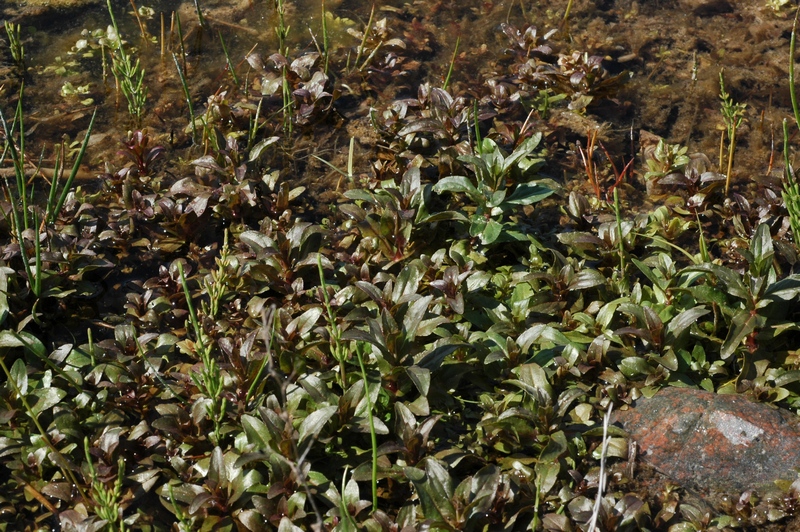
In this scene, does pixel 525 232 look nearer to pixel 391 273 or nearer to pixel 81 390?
pixel 391 273

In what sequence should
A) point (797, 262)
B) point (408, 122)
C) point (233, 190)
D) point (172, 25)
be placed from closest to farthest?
point (797, 262), point (233, 190), point (408, 122), point (172, 25)

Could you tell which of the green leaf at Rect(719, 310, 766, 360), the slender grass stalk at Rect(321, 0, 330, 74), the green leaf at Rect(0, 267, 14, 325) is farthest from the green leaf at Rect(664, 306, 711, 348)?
the green leaf at Rect(0, 267, 14, 325)

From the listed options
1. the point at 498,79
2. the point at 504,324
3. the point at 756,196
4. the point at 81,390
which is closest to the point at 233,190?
the point at 81,390

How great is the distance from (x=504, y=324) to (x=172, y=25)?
336cm

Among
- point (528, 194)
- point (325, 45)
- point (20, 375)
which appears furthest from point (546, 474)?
point (325, 45)

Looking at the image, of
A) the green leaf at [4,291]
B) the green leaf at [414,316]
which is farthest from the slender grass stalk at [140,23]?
the green leaf at [414,316]

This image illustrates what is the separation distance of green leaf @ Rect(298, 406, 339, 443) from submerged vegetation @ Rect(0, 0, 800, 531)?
1cm

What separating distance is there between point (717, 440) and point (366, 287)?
1627mm

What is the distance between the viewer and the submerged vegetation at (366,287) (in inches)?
123

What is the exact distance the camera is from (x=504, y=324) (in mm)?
3727

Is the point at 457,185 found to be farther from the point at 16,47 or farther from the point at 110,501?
the point at 16,47

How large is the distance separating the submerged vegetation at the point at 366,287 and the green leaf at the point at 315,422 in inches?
0.6

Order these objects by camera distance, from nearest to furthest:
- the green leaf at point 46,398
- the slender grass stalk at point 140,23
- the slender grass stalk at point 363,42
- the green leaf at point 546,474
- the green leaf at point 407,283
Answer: the green leaf at point 546,474 → the green leaf at point 46,398 → the green leaf at point 407,283 → the slender grass stalk at point 363,42 → the slender grass stalk at point 140,23

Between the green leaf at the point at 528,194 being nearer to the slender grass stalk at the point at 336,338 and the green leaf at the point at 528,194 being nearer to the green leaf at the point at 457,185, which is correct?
the green leaf at the point at 457,185
